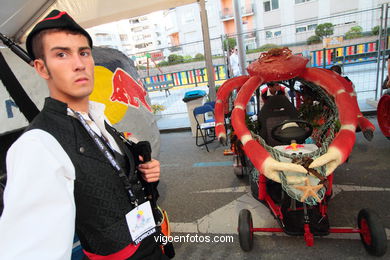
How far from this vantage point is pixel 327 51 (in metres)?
5.53

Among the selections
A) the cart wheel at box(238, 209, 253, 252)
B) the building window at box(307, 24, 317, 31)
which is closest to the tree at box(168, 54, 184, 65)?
the building window at box(307, 24, 317, 31)

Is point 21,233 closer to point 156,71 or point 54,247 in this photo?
point 54,247

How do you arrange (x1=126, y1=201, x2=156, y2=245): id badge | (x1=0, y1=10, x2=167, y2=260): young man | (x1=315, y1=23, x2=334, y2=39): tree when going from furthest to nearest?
(x1=315, y1=23, x2=334, y2=39): tree → (x1=126, y1=201, x2=156, y2=245): id badge → (x1=0, y1=10, x2=167, y2=260): young man

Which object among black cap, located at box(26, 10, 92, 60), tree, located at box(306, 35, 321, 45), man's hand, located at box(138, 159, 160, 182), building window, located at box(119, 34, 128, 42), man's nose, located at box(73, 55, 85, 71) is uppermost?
building window, located at box(119, 34, 128, 42)

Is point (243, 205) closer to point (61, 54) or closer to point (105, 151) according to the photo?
point (105, 151)

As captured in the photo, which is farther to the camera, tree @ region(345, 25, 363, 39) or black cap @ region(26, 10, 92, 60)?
tree @ region(345, 25, 363, 39)

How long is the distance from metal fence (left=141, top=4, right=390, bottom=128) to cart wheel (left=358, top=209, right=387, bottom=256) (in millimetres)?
4258

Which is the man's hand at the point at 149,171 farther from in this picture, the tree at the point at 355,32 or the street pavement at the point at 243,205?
the tree at the point at 355,32

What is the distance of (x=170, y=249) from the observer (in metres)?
1.28

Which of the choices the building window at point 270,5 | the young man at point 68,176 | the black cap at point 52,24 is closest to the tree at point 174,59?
the young man at point 68,176

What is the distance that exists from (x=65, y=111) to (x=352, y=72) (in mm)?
6587

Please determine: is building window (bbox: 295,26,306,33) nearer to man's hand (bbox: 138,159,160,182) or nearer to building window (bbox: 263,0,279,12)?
man's hand (bbox: 138,159,160,182)

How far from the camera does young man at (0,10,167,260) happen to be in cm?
58

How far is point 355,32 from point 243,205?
4.92 m
